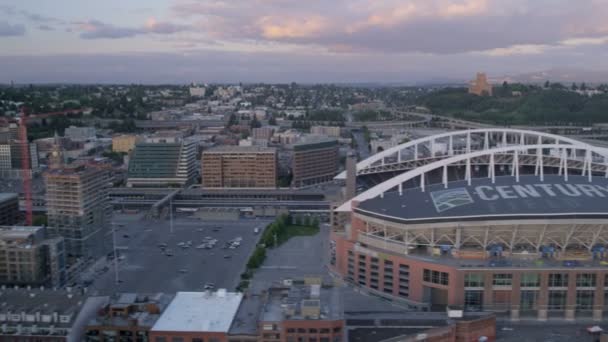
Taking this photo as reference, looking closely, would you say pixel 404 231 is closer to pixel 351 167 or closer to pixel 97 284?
pixel 351 167

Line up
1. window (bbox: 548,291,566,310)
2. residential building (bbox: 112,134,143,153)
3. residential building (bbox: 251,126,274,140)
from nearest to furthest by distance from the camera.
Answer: window (bbox: 548,291,566,310), residential building (bbox: 112,134,143,153), residential building (bbox: 251,126,274,140)

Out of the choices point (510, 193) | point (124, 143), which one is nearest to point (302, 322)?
point (510, 193)

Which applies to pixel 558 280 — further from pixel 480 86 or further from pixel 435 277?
pixel 480 86

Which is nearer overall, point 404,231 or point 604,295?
point 604,295

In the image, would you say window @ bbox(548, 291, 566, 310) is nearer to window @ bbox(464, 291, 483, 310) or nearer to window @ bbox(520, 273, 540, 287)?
window @ bbox(520, 273, 540, 287)

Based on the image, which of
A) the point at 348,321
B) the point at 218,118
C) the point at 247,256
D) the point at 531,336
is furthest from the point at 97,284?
the point at 218,118

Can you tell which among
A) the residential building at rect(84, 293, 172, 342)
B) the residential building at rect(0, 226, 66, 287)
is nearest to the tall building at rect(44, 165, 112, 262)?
the residential building at rect(0, 226, 66, 287)
